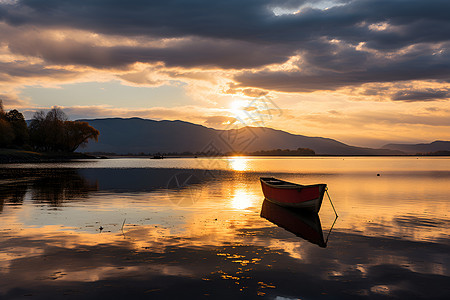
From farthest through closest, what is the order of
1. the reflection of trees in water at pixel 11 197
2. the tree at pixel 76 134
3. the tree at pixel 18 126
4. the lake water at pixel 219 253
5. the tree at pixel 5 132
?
the tree at pixel 76 134 < the tree at pixel 18 126 < the tree at pixel 5 132 < the reflection of trees in water at pixel 11 197 < the lake water at pixel 219 253

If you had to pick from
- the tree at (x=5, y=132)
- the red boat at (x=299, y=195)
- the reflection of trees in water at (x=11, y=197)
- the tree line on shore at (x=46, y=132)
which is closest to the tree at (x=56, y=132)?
the tree line on shore at (x=46, y=132)

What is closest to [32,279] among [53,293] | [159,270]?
[53,293]

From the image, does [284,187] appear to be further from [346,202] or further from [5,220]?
[5,220]

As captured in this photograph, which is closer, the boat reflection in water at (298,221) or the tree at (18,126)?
the boat reflection in water at (298,221)

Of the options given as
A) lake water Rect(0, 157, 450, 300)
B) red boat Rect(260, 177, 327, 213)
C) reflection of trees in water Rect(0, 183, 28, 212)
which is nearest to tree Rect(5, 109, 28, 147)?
reflection of trees in water Rect(0, 183, 28, 212)

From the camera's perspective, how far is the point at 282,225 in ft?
80.9

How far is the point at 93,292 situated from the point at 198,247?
6.71m

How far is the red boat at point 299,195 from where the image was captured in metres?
28.7

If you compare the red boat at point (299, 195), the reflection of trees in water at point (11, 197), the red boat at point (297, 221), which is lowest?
the reflection of trees in water at point (11, 197)

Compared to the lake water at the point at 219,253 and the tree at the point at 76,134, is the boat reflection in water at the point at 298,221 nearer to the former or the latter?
the lake water at the point at 219,253

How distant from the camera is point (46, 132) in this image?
153500 millimetres

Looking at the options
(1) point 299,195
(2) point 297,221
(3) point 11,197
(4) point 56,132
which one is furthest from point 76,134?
(2) point 297,221

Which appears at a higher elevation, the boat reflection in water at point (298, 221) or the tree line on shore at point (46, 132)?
the tree line on shore at point (46, 132)

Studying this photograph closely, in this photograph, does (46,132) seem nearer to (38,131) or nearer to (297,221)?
(38,131)
